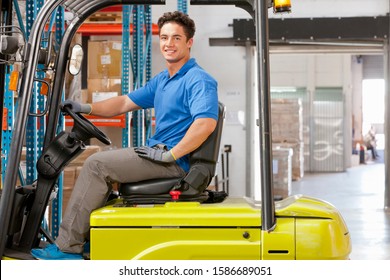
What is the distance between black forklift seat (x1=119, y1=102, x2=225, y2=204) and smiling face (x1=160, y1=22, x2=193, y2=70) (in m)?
0.48

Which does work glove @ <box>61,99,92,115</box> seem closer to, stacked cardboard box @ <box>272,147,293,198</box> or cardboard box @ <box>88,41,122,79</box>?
cardboard box @ <box>88,41,122,79</box>

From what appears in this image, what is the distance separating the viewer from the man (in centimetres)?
375

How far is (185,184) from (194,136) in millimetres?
297

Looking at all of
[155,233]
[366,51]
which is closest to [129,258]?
[155,233]

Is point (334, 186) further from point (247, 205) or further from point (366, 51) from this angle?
point (247, 205)

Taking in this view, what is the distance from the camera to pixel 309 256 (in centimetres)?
355

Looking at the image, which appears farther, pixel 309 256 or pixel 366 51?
pixel 366 51

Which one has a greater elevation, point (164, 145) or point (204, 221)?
point (164, 145)

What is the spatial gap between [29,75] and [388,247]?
6235 millimetres

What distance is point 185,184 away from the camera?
3.83 m

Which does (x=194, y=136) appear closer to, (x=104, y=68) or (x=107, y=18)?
(x=104, y=68)

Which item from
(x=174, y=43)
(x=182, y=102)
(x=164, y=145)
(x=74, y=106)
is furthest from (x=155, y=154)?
(x=174, y=43)

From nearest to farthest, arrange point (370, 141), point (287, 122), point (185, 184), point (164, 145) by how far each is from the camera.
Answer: point (185, 184), point (164, 145), point (287, 122), point (370, 141)

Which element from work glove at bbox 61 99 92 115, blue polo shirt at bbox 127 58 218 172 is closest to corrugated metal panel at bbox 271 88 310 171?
blue polo shirt at bbox 127 58 218 172
